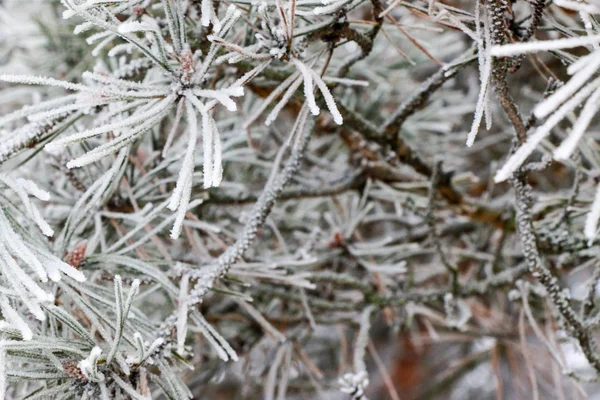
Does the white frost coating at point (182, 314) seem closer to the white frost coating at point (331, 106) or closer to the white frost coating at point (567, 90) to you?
the white frost coating at point (331, 106)

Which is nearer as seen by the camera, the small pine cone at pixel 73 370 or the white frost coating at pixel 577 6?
the white frost coating at pixel 577 6

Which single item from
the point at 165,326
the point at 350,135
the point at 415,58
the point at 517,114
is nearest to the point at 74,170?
the point at 165,326

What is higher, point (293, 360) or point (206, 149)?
point (206, 149)

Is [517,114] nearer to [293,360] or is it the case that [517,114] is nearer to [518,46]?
[518,46]

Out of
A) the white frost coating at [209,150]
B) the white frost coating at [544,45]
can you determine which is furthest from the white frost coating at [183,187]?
the white frost coating at [544,45]

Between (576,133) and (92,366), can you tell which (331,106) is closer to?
(576,133)

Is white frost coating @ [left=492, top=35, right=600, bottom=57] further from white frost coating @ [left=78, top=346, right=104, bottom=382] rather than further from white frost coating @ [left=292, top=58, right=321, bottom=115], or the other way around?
white frost coating @ [left=78, top=346, right=104, bottom=382]

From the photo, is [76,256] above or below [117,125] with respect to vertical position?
below

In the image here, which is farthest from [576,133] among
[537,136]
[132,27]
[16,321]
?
[16,321]

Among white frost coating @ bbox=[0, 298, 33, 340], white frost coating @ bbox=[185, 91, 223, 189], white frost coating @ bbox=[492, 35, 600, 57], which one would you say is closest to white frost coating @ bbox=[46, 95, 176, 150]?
white frost coating @ bbox=[185, 91, 223, 189]

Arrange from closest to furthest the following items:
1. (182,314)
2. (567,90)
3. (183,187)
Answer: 1. (567,90)
2. (183,187)
3. (182,314)

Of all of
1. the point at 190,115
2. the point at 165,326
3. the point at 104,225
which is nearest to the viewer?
the point at 190,115
